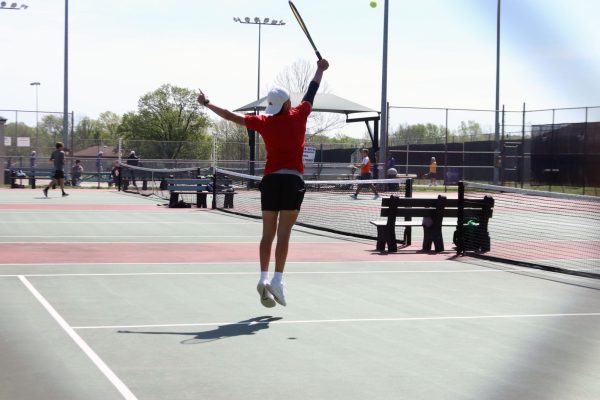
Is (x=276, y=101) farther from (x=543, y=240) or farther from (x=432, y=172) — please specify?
(x=432, y=172)

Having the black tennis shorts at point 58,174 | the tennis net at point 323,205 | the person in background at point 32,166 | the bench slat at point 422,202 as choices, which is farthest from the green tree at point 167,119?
the bench slat at point 422,202

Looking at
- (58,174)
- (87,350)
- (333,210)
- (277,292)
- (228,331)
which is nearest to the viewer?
(87,350)

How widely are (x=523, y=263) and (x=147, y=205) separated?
14602mm

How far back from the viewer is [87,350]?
19.0ft

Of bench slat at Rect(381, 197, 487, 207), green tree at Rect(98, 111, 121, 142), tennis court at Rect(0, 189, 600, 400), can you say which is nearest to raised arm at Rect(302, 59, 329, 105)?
tennis court at Rect(0, 189, 600, 400)

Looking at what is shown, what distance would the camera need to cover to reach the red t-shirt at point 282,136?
24.0 feet

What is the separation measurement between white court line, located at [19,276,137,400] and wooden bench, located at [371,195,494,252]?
5.91 meters

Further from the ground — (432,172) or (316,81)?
(316,81)

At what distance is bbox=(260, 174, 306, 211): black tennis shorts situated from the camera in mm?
7352

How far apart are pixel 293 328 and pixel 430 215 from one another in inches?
274

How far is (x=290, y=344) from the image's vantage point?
6.12m

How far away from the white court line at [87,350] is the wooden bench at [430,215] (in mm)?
5910

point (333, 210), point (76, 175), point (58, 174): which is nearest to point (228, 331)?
point (333, 210)

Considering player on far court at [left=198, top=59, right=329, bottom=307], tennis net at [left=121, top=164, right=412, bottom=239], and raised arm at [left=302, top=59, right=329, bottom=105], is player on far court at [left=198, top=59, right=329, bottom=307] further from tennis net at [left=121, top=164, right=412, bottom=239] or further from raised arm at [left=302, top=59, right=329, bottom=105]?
tennis net at [left=121, top=164, right=412, bottom=239]
